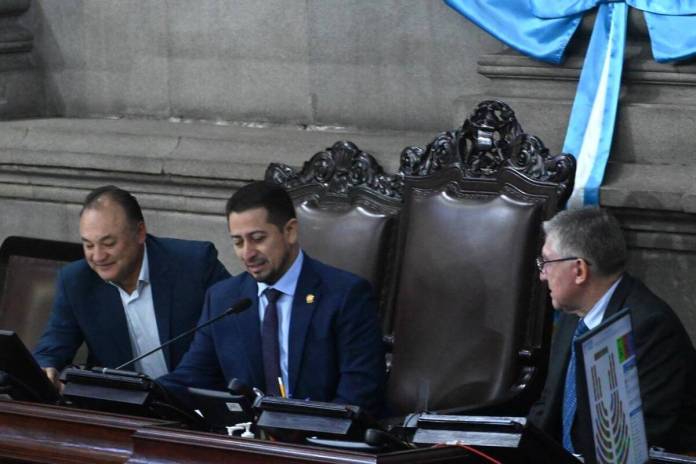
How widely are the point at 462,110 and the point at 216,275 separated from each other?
1.16 metres

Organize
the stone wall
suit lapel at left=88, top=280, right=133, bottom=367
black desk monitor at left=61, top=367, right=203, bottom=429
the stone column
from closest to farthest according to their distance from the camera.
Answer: black desk monitor at left=61, top=367, right=203, bottom=429, suit lapel at left=88, top=280, right=133, bottom=367, the stone wall, the stone column

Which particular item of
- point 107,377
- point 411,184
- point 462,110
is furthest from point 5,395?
point 462,110

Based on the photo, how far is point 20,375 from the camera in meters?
3.91

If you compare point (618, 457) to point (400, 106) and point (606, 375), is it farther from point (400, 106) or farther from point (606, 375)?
point (400, 106)

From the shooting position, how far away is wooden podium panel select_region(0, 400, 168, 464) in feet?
11.6

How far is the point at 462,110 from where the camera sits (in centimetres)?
550

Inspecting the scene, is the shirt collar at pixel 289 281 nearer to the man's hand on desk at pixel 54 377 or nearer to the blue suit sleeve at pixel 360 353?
the blue suit sleeve at pixel 360 353

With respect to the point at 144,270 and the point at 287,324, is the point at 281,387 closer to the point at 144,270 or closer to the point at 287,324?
the point at 287,324

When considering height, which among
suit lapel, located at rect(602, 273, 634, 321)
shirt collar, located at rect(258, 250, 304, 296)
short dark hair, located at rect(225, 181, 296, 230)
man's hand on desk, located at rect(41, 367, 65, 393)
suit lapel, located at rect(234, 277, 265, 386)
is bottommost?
man's hand on desk, located at rect(41, 367, 65, 393)

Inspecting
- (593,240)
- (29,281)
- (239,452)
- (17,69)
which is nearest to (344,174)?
(29,281)

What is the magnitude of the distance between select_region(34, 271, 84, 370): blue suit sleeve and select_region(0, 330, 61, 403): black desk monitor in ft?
2.47

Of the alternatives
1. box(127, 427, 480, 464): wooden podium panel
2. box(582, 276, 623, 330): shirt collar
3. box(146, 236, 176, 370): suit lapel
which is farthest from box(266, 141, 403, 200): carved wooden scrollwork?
box(127, 427, 480, 464): wooden podium panel

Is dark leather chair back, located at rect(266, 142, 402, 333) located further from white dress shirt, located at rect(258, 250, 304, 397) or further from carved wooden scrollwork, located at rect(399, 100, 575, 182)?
white dress shirt, located at rect(258, 250, 304, 397)

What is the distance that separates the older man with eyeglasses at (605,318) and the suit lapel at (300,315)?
2.06 feet
